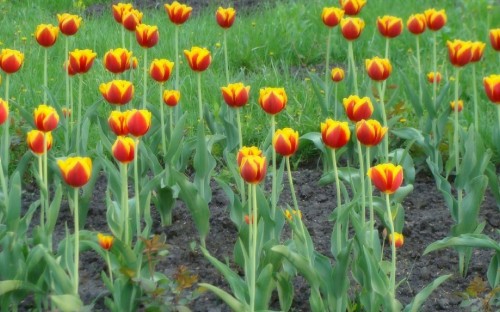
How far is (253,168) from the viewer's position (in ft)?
8.63

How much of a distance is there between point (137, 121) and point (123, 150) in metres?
0.14

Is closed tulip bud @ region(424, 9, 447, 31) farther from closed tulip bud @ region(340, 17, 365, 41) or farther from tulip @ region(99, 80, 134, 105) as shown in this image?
tulip @ region(99, 80, 134, 105)

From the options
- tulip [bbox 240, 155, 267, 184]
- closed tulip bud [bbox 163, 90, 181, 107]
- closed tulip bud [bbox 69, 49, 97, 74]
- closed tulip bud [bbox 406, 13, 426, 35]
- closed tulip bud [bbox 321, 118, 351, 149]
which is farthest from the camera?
closed tulip bud [bbox 406, 13, 426, 35]

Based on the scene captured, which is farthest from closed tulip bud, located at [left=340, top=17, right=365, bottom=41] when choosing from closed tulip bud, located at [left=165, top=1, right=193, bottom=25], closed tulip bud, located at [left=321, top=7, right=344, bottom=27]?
closed tulip bud, located at [left=165, top=1, right=193, bottom=25]

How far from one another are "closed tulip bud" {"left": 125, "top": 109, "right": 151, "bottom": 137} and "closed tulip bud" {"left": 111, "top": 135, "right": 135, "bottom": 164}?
10 cm

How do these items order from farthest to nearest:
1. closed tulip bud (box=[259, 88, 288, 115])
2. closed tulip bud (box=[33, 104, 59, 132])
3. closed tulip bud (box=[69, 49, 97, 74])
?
closed tulip bud (box=[69, 49, 97, 74])
closed tulip bud (box=[259, 88, 288, 115])
closed tulip bud (box=[33, 104, 59, 132])

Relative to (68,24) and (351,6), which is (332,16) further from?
(68,24)

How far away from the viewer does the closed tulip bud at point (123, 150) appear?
9.27 ft

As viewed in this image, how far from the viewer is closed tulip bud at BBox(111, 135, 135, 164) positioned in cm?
283

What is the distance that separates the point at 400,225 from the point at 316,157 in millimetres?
1106

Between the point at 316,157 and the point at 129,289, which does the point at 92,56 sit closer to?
the point at 129,289

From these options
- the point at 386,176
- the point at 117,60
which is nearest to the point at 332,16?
the point at 117,60

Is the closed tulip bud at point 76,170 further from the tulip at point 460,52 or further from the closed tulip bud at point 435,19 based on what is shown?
the closed tulip bud at point 435,19

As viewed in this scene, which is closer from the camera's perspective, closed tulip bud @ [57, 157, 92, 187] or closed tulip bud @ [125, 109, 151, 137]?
closed tulip bud @ [57, 157, 92, 187]
